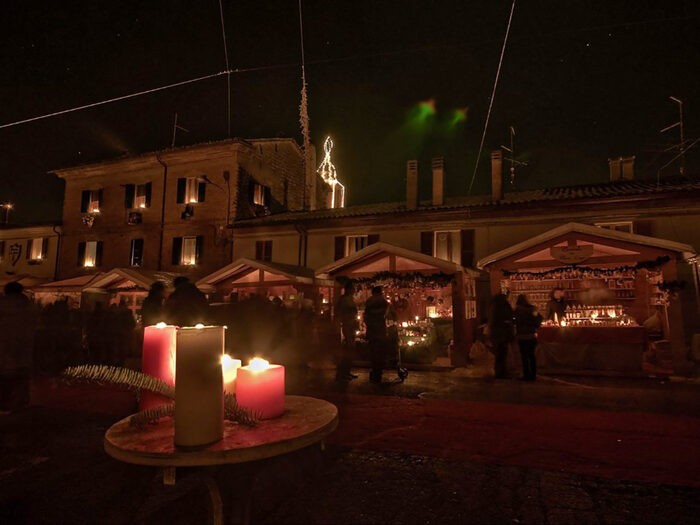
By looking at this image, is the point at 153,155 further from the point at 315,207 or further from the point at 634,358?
the point at 634,358

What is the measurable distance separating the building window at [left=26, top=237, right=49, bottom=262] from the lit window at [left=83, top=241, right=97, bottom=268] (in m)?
3.36

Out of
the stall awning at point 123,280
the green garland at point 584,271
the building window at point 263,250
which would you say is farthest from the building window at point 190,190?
the green garland at point 584,271

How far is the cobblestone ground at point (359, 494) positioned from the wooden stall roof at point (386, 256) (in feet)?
27.2

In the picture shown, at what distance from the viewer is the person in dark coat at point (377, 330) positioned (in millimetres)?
8672

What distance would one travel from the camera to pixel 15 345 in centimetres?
623

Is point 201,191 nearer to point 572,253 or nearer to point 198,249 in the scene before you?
point 198,249

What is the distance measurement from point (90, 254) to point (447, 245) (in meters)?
19.3

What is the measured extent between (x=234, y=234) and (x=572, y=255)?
14.7 metres

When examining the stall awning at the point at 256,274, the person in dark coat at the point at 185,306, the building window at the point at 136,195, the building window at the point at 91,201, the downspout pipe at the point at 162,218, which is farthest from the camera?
the building window at the point at 91,201

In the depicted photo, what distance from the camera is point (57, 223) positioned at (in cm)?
2444

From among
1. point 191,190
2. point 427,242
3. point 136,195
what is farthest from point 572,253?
point 136,195

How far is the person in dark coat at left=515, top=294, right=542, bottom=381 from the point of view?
8766 millimetres

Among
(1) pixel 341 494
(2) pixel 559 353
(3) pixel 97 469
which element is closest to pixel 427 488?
(1) pixel 341 494

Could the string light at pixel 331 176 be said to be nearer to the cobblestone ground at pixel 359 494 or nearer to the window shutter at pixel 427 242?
the window shutter at pixel 427 242
